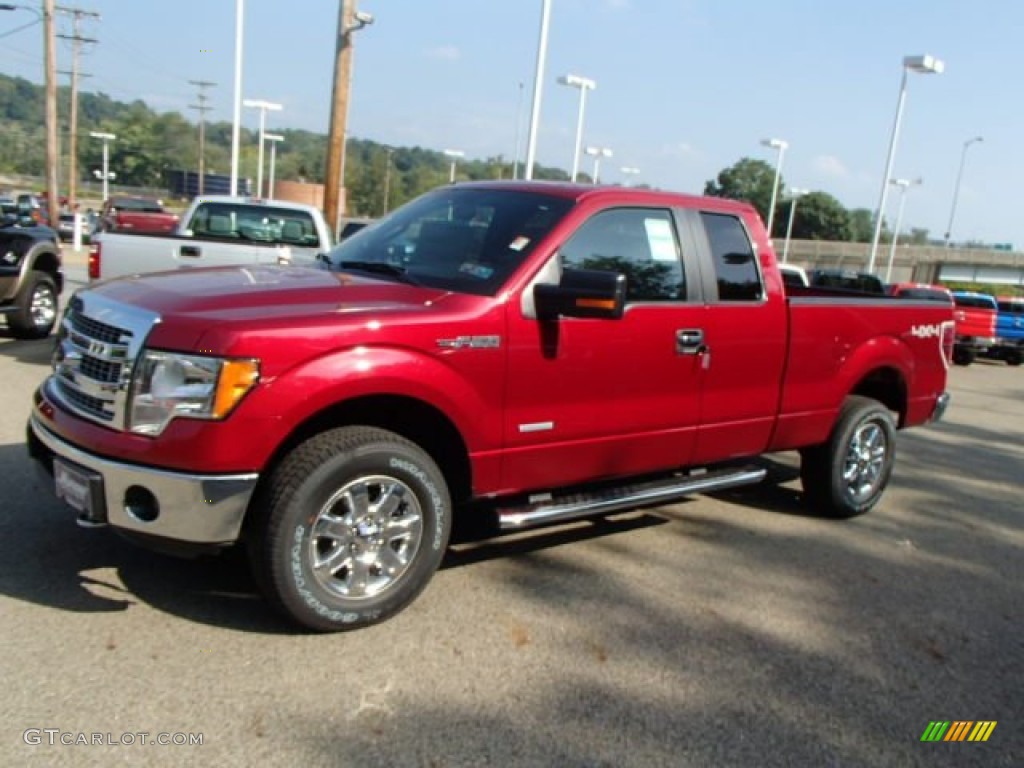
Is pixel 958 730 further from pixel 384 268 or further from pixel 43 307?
pixel 43 307

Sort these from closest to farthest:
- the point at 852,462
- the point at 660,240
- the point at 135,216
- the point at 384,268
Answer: the point at 384,268, the point at 660,240, the point at 852,462, the point at 135,216

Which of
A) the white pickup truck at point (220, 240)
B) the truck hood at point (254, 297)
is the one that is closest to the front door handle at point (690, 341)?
the truck hood at point (254, 297)

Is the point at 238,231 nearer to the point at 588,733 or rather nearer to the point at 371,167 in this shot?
the point at 588,733

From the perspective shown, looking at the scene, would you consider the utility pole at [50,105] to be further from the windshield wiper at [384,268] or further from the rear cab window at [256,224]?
the windshield wiper at [384,268]

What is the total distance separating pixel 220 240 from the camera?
8680 mm

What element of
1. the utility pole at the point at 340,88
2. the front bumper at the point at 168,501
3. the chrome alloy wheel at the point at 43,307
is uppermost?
the utility pole at the point at 340,88

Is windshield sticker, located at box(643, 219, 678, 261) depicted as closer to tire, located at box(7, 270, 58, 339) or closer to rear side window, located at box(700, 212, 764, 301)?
rear side window, located at box(700, 212, 764, 301)

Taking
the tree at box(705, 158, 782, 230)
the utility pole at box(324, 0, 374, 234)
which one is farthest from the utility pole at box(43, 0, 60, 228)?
the tree at box(705, 158, 782, 230)

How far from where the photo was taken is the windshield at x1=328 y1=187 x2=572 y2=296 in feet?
13.6

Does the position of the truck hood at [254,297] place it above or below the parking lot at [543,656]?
above

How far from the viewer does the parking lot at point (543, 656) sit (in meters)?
2.96

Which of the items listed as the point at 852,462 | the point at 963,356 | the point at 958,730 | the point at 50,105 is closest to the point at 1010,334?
the point at 963,356

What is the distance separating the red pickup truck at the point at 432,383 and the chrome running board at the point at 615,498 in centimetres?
1

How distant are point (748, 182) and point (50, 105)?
88.0 meters
